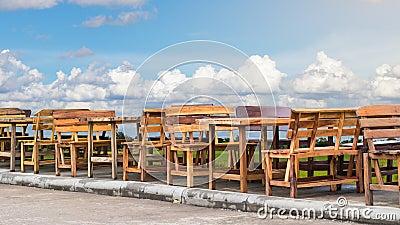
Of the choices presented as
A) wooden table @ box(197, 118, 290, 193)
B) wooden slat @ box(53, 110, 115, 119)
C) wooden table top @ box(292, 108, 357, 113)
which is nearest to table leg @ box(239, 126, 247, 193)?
wooden table @ box(197, 118, 290, 193)

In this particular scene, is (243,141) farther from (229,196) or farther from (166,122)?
(166,122)

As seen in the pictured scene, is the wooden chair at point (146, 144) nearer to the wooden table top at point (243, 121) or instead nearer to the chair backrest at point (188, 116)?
the chair backrest at point (188, 116)

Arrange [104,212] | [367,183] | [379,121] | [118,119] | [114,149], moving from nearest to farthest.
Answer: [367,183]
[379,121]
[104,212]
[118,119]
[114,149]

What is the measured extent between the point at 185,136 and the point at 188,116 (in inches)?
22.7

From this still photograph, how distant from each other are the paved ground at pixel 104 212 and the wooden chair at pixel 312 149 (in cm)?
75

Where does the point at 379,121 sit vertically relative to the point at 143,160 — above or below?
above

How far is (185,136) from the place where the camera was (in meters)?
12.2

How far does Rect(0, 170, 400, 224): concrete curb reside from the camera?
772 centimetres

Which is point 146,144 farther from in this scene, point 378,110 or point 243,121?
point 378,110

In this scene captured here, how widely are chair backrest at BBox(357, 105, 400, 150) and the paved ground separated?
A: 1.18 metres

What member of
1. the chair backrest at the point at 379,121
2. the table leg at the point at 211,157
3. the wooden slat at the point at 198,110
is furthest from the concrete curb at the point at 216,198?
the wooden slat at the point at 198,110

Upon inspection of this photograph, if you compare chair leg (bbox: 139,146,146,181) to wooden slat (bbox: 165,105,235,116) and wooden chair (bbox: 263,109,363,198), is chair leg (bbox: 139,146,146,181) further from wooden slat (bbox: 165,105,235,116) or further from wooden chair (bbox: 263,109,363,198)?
wooden chair (bbox: 263,109,363,198)

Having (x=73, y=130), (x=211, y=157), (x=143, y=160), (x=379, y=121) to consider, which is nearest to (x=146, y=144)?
(x=143, y=160)

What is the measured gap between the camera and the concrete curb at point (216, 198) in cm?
772
